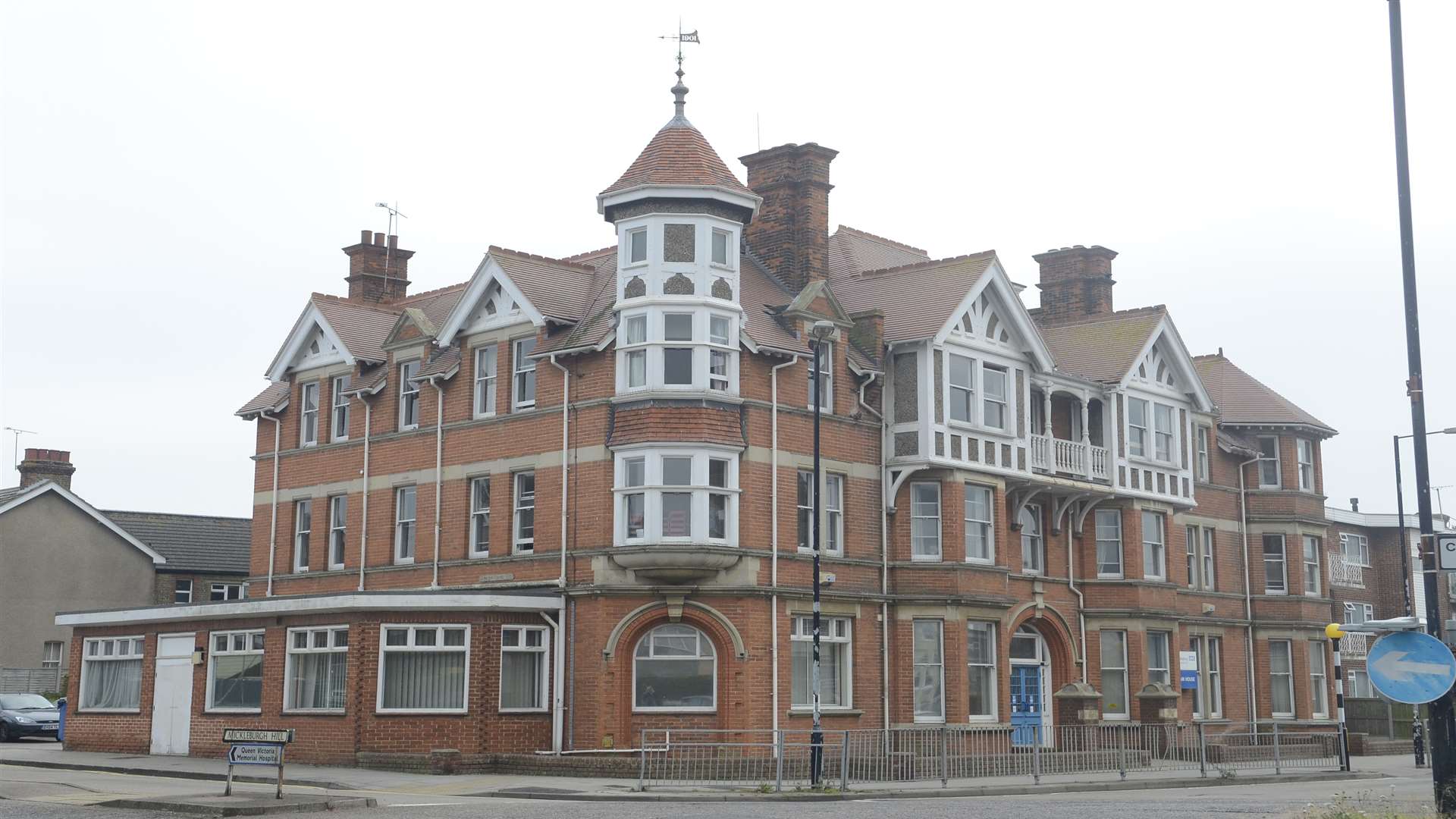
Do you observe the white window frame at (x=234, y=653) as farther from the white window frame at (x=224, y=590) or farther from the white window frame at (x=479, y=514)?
the white window frame at (x=224, y=590)

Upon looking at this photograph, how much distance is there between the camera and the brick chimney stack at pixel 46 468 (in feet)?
179

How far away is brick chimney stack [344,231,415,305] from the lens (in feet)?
150

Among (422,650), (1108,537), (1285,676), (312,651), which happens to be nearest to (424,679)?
(422,650)

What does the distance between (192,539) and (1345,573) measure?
43.3 m

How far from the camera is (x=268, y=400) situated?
143 ft

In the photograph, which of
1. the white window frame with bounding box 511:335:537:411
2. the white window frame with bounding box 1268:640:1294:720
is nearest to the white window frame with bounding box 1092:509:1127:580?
the white window frame with bounding box 1268:640:1294:720

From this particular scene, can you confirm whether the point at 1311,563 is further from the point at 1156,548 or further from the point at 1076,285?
the point at 1076,285

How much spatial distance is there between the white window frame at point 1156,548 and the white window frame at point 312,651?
20806 mm

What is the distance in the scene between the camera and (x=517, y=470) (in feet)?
→ 116

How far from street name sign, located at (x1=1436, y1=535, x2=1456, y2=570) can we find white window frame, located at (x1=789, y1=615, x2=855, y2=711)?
1727cm

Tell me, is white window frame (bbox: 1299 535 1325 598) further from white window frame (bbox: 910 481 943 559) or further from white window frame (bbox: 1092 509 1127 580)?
white window frame (bbox: 910 481 943 559)

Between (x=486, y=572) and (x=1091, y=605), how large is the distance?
614 inches

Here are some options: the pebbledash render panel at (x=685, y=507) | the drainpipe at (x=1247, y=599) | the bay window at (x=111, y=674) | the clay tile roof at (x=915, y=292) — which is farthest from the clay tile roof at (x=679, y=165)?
the drainpipe at (x=1247, y=599)

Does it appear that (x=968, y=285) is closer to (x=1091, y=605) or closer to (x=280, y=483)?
(x=1091, y=605)
